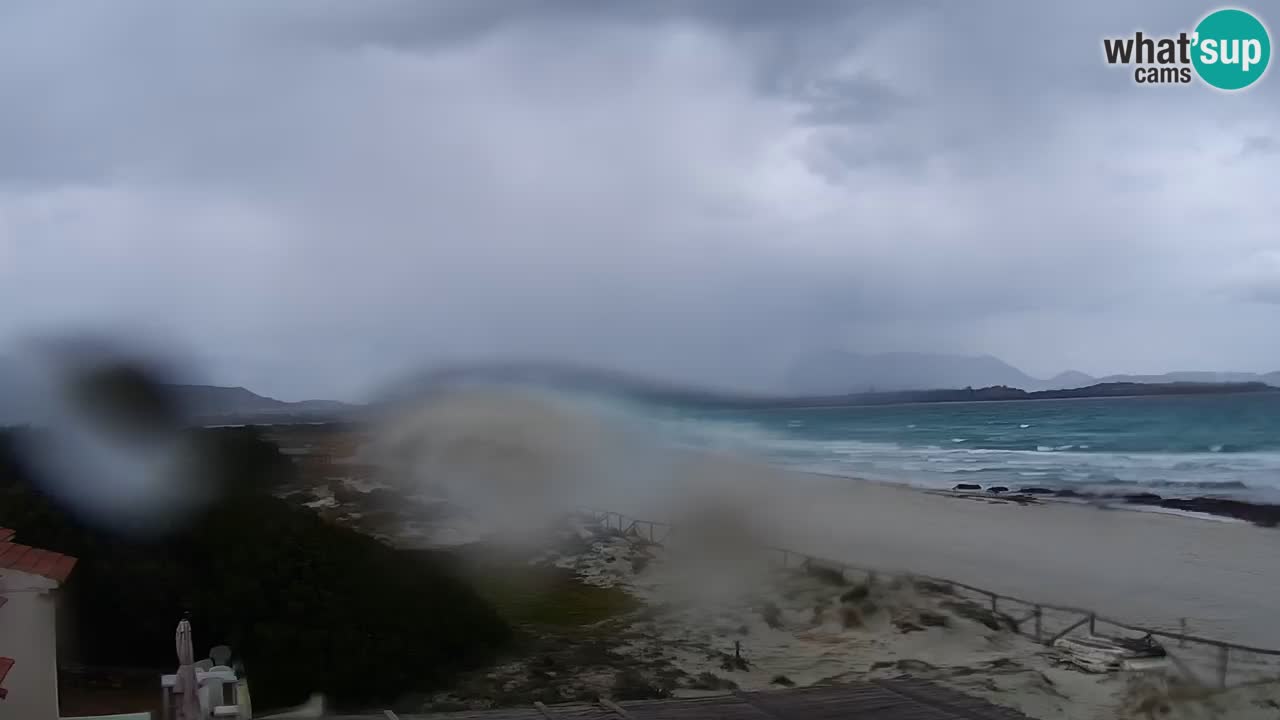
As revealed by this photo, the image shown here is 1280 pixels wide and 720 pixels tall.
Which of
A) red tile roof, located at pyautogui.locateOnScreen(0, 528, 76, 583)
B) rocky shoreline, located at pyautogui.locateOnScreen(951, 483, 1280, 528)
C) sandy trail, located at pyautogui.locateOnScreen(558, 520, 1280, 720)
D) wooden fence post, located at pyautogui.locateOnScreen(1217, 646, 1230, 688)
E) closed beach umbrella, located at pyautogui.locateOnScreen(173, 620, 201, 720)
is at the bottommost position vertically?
rocky shoreline, located at pyautogui.locateOnScreen(951, 483, 1280, 528)

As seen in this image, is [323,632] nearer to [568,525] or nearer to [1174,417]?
[568,525]

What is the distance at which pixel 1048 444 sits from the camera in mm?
52312

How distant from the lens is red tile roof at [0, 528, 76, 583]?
5.93 meters

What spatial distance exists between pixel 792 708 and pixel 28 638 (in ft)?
16.0

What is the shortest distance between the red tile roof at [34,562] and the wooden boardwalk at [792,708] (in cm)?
216

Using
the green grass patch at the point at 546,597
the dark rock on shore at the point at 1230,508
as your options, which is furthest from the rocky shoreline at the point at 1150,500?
the green grass patch at the point at 546,597

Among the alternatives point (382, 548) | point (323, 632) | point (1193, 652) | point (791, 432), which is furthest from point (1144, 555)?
point (791, 432)

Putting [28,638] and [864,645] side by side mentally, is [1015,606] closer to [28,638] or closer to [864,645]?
[864,645]

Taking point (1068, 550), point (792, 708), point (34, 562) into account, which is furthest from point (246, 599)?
point (1068, 550)

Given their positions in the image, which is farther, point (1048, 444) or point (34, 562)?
point (1048, 444)

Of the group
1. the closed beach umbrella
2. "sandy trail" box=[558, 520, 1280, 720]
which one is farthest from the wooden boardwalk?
the closed beach umbrella

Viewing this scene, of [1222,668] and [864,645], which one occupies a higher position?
[1222,668]

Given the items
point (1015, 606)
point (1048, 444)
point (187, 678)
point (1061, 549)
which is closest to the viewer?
point (187, 678)

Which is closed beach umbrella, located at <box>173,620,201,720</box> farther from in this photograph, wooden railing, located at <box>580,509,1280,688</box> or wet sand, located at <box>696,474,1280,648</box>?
wet sand, located at <box>696,474,1280,648</box>
